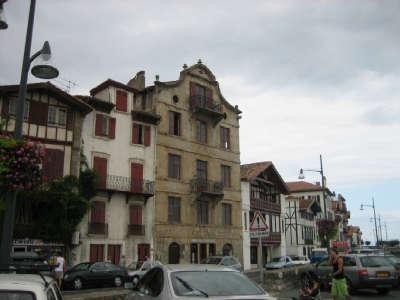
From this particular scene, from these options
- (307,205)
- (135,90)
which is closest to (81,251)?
(135,90)

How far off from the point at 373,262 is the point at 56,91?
22524mm

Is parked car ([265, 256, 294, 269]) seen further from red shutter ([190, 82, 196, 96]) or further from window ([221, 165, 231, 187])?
red shutter ([190, 82, 196, 96])

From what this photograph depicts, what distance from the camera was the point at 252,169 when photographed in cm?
5316

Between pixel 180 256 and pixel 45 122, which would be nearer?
pixel 45 122

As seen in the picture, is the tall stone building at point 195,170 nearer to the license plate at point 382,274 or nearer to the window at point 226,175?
the window at point 226,175

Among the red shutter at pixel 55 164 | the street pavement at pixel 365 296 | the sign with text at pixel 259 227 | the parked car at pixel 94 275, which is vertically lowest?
the street pavement at pixel 365 296

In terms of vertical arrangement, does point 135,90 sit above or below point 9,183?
above

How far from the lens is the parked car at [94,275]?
24.7 meters

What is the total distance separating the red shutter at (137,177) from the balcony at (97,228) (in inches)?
142

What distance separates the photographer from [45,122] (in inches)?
1261

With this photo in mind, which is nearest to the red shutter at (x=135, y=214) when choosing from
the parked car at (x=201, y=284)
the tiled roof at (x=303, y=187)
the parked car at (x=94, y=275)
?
the parked car at (x=94, y=275)

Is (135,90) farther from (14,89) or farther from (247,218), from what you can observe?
(247,218)

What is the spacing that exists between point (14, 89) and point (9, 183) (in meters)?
22.3

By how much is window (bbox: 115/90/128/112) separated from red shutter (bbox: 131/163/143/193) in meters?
4.37
